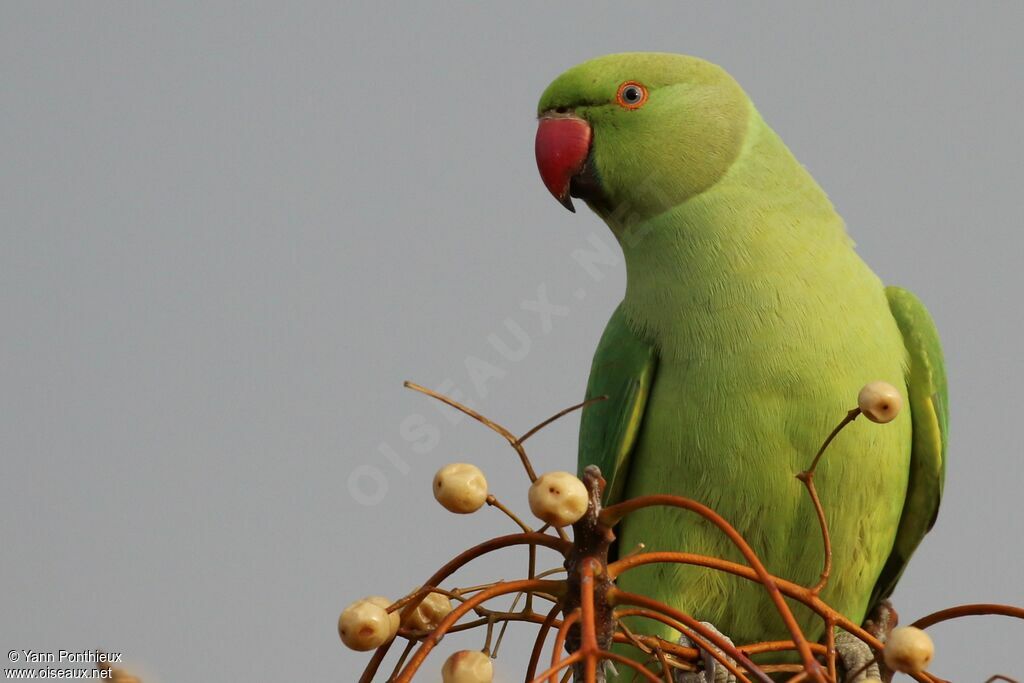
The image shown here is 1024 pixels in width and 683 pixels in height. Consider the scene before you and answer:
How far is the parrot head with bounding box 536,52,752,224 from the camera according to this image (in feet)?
9.25

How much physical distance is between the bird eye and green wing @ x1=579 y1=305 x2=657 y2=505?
551mm

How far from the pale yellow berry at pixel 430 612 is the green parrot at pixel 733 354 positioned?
1087 millimetres

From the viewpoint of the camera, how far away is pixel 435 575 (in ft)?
4.54

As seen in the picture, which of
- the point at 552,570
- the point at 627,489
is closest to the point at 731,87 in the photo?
the point at 627,489

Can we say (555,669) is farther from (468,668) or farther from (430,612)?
(430,612)

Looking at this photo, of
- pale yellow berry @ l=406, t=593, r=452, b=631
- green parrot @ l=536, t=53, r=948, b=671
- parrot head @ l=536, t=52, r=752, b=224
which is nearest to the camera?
pale yellow berry @ l=406, t=593, r=452, b=631

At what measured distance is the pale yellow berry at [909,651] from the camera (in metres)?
1.46

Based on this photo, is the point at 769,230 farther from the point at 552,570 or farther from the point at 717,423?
the point at 552,570

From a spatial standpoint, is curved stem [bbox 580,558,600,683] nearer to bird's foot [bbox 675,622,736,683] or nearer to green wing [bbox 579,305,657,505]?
bird's foot [bbox 675,622,736,683]

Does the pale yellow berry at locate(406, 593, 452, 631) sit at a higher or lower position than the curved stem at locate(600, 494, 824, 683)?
lower

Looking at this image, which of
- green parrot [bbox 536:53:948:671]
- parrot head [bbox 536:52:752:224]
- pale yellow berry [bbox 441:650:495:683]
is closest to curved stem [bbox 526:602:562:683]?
pale yellow berry [bbox 441:650:495:683]

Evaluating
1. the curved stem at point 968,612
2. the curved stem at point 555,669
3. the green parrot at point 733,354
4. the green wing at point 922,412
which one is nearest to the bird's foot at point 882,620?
the green parrot at point 733,354

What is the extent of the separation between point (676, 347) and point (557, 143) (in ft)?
2.15

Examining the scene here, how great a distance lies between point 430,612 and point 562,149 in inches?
63.5
